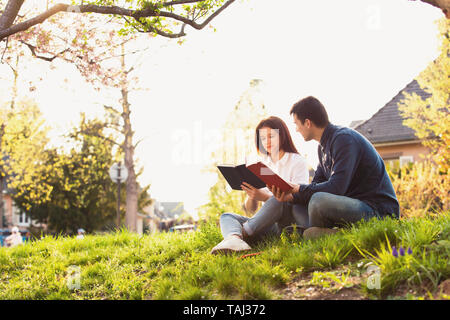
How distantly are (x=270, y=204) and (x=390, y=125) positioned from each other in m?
19.3

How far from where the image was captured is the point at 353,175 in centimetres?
418

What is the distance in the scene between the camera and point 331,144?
4.20 m

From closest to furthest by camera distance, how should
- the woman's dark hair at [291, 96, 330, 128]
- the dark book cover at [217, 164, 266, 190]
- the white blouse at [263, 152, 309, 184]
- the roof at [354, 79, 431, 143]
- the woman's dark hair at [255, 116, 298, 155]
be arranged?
the dark book cover at [217, 164, 266, 190]
the woman's dark hair at [291, 96, 330, 128]
the white blouse at [263, 152, 309, 184]
the woman's dark hair at [255, 116, 298, 155]
the roof at [354, 79, 431, 143]

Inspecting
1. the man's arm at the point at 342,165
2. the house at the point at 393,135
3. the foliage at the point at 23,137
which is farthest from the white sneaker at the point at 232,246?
the house at the point at 393,135

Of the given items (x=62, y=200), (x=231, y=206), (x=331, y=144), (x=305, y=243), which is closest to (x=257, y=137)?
(x=331, y=144)

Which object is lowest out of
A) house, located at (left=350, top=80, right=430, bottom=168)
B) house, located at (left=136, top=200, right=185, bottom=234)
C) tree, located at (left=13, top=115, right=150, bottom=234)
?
house, located at (left=136, top=200, right=185, bottom=234)

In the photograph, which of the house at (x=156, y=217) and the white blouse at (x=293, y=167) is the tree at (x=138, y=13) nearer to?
the white blouse at (x=293, y=167)

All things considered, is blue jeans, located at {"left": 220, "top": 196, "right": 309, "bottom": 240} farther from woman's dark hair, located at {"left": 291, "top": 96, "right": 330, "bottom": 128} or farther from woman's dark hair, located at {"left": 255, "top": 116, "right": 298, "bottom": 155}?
woman's dark hair, located at {"left": 291, "top": 96, "right": 330, "bottom": 128}

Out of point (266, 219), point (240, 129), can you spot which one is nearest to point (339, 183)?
point (266, 219)

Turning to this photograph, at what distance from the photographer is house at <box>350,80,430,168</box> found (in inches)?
830

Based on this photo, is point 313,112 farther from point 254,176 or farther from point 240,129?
point 240,129

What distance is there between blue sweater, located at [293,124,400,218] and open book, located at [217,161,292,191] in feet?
1.07

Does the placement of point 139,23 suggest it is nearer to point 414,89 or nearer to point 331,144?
point 331,144

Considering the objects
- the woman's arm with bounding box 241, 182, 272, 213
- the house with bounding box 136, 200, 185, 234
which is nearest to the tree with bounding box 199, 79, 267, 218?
the woman's arm with bounding box 241, 182, 272, 213
